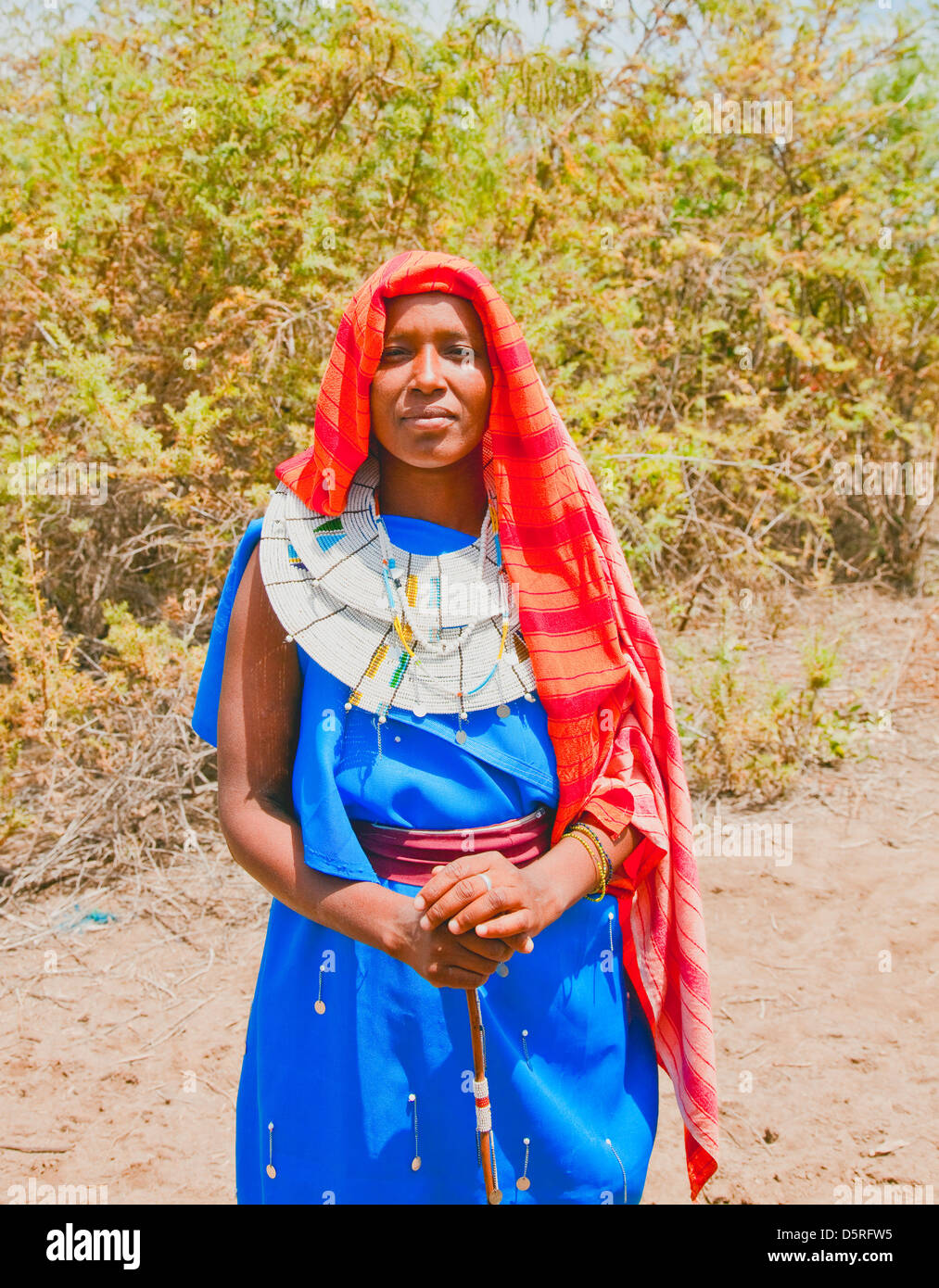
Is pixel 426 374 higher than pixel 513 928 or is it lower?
higher

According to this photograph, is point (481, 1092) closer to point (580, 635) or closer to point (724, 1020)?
point (580, 635)

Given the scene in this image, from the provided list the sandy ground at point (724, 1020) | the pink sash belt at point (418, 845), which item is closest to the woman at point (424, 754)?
the pink sash belt at point (418, 845)

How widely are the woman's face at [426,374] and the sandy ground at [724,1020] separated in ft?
6.67

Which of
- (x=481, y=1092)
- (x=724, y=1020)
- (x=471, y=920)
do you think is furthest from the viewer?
(x=724, y=1020)

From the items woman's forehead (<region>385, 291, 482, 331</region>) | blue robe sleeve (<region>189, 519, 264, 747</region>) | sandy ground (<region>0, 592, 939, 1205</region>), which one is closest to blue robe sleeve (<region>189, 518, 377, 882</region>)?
blue robe sleeve (<region>189, 519, 264, 747</region>)

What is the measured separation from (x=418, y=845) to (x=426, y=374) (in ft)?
2.16

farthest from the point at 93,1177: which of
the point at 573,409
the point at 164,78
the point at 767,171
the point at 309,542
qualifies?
the point at 767,171

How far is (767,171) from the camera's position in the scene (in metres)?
6.10

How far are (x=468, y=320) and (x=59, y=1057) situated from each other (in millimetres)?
2554

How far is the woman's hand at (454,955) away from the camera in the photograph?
48.8 inches

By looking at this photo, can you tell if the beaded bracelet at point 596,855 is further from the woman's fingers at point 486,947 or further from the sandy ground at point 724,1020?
the sandy ground at point 724,1020

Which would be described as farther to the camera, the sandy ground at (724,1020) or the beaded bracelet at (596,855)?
the sandy ground at (724,1020)

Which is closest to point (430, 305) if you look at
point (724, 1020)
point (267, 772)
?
point (267, 772)

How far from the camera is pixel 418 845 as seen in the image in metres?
1.39
